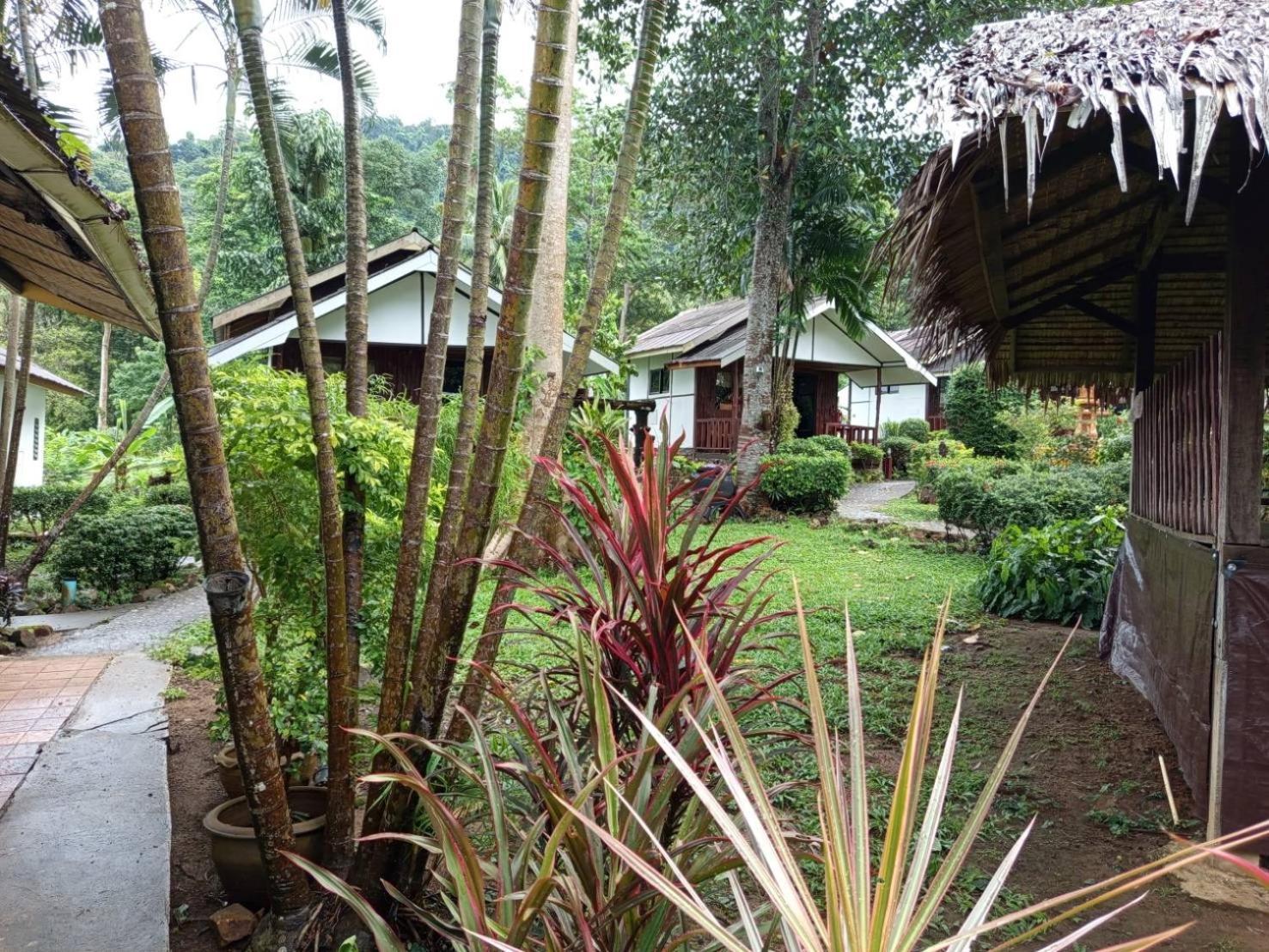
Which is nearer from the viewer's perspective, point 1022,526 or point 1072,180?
point 1072,180

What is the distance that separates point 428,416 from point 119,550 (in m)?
8.08

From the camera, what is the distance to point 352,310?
264 centimetres

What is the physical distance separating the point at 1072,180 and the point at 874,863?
3.38 meters

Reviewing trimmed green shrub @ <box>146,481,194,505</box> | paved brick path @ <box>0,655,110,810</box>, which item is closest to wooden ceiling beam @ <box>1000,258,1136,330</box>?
paved brick path @ <box>0,655,110,810</box>

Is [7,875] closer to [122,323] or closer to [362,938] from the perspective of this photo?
[362,938]

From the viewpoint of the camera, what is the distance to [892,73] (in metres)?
13.7

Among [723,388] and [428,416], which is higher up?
[723,388]

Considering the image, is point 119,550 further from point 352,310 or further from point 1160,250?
point 1160,250

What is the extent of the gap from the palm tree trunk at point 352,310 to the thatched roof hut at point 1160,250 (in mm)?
2069

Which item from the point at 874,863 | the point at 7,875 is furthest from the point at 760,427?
the point at 7,875

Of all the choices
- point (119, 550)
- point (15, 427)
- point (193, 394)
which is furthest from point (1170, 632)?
point (119, 550)

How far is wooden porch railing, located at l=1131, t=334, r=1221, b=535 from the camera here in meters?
4.12

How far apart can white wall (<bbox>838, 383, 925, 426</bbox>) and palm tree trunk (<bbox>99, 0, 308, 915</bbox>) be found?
89.0 feet

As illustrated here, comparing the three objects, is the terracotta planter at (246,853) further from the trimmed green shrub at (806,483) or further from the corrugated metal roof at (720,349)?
the corrugated metal roof at (720,349)
